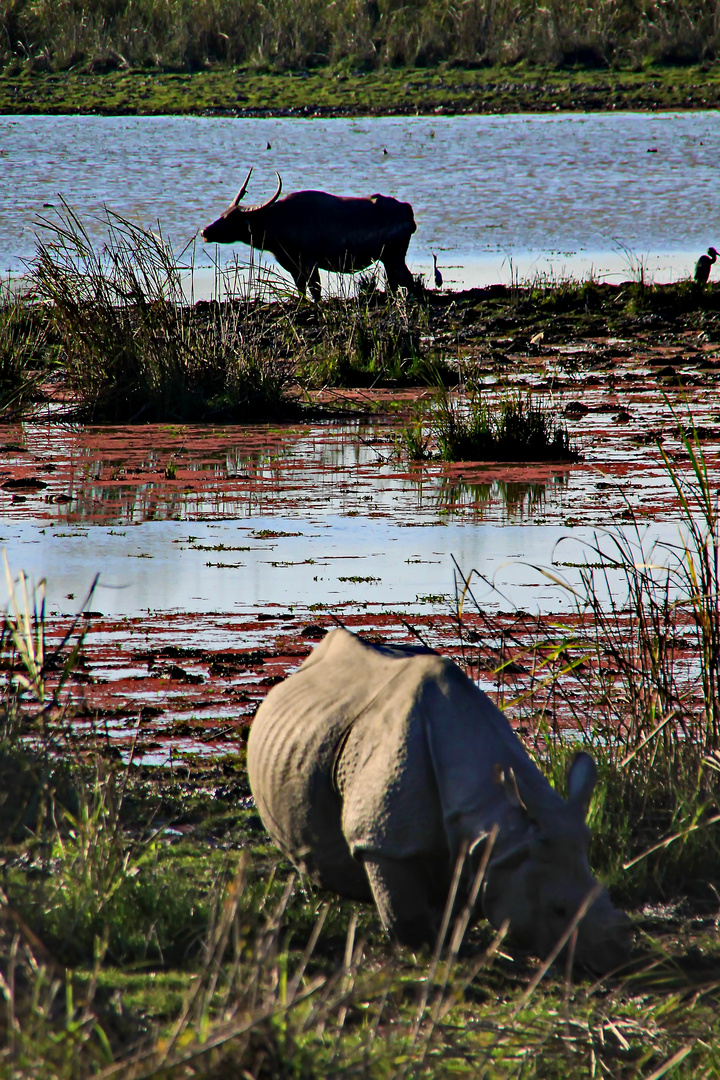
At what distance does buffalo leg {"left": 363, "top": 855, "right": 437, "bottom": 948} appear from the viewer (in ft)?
11.3

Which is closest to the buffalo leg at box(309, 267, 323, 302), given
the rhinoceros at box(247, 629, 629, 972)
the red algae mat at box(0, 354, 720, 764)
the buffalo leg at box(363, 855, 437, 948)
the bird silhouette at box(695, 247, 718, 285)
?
the red algae mat at box(0, 354, 720, 764)

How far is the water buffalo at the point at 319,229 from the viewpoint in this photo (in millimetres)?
16125

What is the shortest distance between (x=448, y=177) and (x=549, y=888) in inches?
1054

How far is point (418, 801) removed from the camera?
343cm

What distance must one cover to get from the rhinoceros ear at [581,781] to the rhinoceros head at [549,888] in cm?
4

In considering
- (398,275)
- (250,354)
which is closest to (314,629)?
(250,354)

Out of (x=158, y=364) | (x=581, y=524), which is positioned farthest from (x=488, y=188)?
(x=581, y=524)

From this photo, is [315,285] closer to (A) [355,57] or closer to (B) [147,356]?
(B) [147,356]

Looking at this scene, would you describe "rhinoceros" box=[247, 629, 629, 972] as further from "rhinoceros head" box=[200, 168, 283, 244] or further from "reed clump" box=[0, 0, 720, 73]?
"reed clump" box=[0, 0, 720, 73]

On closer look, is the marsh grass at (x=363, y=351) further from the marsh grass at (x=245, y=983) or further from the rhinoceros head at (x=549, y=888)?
the rhinoceros head at (x=549, y=888)

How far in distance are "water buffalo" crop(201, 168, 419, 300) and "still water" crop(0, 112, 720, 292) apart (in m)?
2.54

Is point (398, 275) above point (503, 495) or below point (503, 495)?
above

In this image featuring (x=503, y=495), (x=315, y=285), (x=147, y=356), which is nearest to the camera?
(x=503, y=495)

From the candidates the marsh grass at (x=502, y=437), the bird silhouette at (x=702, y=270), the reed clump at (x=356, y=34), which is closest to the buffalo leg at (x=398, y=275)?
the bird silhouette at (x=702, y=270)
